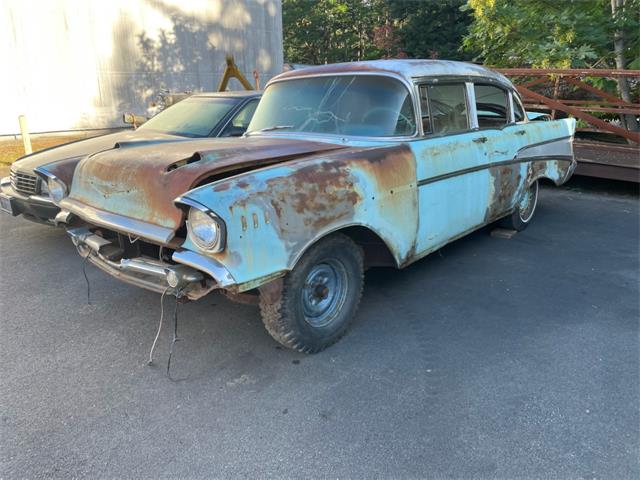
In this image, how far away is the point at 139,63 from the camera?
15273mm

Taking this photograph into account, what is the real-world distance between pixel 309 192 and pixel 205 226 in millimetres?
652

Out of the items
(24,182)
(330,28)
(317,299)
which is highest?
(330,28)

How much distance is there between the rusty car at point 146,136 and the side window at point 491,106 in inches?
104

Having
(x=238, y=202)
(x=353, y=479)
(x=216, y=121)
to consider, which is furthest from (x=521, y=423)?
(x=216, y=121)

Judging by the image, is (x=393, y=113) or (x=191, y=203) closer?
(x=191, y=203)

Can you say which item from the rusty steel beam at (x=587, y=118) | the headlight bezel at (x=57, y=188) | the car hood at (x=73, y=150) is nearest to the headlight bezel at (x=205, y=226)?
the headlight bezel at (x=57, y=188)

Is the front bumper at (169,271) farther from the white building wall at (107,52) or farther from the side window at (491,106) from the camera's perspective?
the white building wall at (107,52)

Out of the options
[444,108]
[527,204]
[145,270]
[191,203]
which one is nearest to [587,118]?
[527,204]

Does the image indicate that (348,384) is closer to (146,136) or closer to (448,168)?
(448,168)

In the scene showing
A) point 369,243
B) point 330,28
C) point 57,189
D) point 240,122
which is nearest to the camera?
point 369,243

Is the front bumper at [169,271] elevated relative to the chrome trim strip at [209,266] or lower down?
lower down

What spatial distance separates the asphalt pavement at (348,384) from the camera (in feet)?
7.84

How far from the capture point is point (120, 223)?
3.11m

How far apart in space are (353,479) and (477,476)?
567 mm
